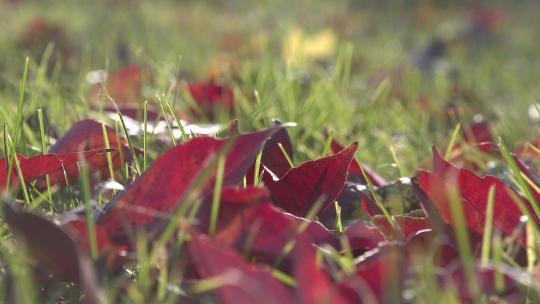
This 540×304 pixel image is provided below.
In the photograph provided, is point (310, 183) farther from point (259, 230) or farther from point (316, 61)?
point (316, 61)

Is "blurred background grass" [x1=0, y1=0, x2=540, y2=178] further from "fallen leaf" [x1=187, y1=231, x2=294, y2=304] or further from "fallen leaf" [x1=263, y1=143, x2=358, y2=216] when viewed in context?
"fallen leaf" [x1=187, y1=231, x2=294, y2=304]

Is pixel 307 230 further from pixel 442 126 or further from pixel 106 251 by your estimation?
pixel 442 126

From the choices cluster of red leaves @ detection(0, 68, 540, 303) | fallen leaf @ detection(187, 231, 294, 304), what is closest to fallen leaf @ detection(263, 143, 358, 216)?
cluster of red leaves @ detection(0, 68, 540, 303)

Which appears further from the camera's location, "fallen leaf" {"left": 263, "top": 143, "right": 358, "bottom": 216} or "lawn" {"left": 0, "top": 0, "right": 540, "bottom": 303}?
"fallen leaf" {"left": 263, "top": 143, "right": 358, "bottom": 216}

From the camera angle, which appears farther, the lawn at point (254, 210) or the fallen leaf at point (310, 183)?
the fallen leaf at point (310, 183)

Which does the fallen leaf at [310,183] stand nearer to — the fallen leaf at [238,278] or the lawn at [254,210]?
the lawn at [254,210]

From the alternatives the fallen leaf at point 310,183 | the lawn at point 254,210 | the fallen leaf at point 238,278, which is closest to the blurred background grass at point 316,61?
the lawn at point 254,210
